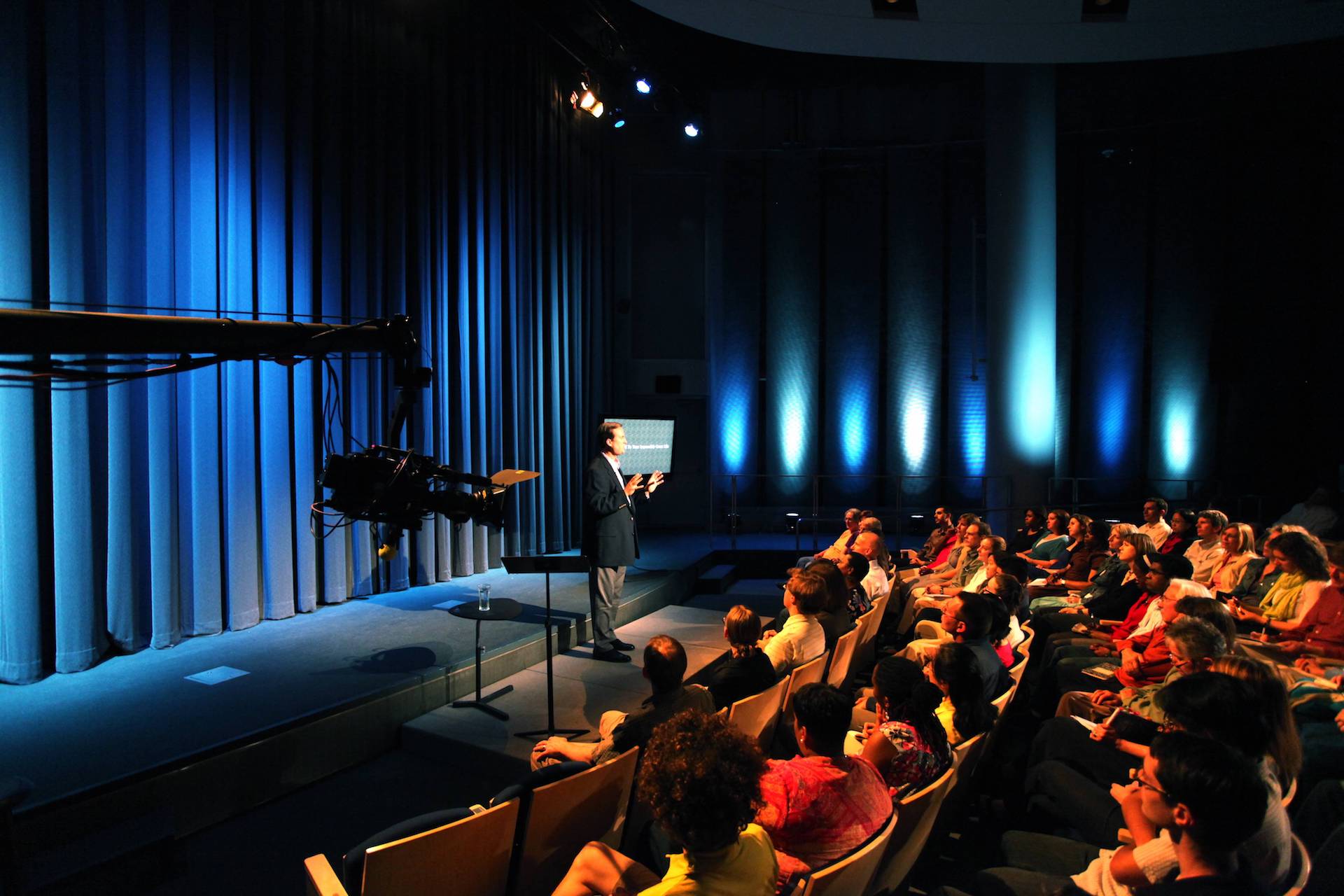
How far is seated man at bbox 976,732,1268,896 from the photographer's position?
1.52m

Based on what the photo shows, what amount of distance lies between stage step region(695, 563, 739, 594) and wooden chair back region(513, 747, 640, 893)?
543 centimetres

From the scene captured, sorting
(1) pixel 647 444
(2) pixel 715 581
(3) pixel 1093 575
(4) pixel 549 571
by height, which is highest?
(1) pixel 647 444

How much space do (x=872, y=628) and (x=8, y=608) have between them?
4.19 metres

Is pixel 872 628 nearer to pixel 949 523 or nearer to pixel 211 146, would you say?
pixel 949 523

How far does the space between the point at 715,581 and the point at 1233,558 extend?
412cm

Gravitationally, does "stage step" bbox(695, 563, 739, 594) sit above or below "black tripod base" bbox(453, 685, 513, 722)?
below

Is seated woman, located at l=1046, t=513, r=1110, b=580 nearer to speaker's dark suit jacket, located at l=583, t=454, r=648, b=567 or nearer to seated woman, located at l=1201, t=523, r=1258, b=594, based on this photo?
seated woman, located at l=1201, t=523, r=1258, b=594

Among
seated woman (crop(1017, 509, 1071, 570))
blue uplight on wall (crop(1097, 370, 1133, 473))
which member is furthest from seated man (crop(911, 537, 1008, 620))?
blue uplight on wall (crop(1097, 370, 1133, 473))

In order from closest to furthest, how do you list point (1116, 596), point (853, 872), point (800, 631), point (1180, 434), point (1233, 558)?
point (853, 872) → point (800, 631) → point (1116, 596) → point (1233, 558) → point (1180, 434)

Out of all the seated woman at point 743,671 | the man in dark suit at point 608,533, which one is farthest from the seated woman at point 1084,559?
the seated woman at point 743,671

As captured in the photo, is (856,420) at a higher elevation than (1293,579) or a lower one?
higher

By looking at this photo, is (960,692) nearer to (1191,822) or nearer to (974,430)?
(1191,822)

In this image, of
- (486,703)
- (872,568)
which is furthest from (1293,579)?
(486,703)

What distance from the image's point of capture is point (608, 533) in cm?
497
